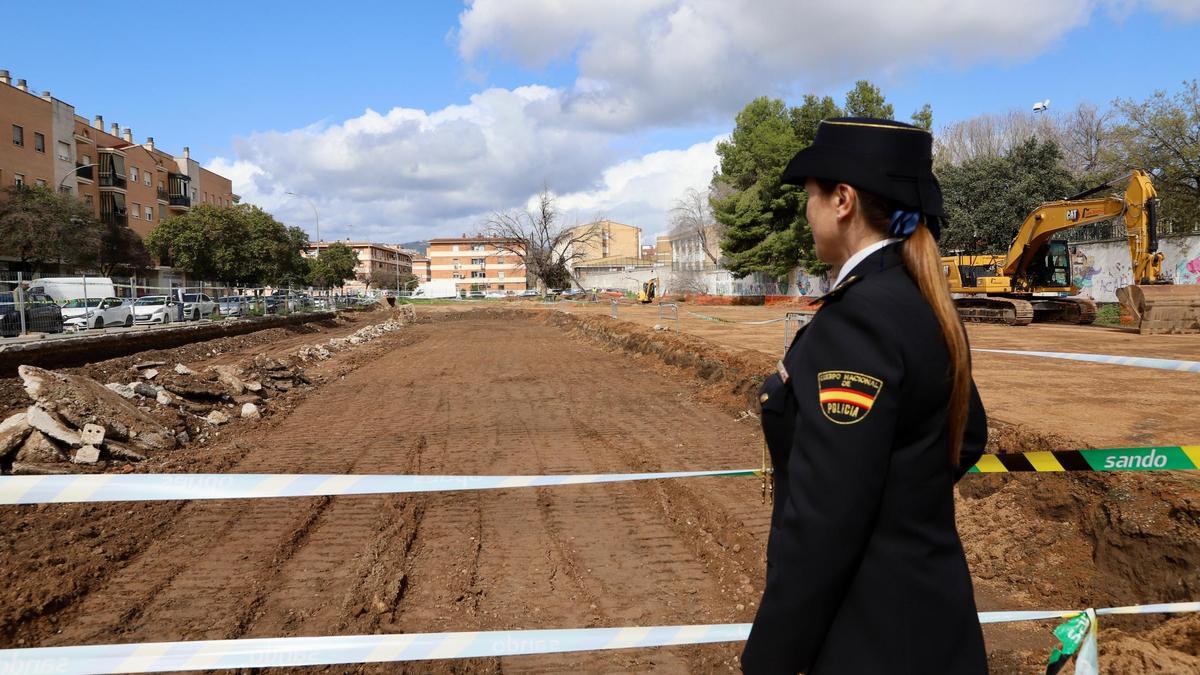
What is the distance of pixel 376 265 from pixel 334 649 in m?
142

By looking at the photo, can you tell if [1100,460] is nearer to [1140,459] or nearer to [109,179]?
[1140,459]

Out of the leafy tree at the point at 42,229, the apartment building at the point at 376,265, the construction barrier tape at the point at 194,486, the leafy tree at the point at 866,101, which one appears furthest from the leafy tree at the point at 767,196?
the apartment building at the point at 376,265

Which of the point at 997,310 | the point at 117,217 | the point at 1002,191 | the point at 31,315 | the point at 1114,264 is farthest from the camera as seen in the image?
the point at 117,217

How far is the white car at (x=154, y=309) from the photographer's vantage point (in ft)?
84.1

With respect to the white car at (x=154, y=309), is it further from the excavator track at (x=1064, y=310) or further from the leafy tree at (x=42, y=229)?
the excavator track at (x=1064, y=310)

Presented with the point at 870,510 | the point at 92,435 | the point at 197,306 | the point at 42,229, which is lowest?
the point at 92,435

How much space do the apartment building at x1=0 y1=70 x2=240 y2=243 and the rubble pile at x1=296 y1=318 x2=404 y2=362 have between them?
17.2 m

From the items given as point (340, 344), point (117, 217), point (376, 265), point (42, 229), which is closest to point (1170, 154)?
point (340, 344)

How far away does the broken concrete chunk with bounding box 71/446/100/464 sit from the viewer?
22.8ft

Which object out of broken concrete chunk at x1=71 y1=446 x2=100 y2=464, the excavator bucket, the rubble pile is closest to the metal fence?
the rubble pile

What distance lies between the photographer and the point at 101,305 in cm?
2330

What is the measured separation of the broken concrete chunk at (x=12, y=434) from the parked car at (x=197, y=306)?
2403cm

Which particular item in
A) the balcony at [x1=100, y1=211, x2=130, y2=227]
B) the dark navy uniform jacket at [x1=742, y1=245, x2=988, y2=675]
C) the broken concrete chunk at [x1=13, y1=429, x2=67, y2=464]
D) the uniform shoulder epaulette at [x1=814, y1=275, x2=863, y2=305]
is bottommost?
the broken concrete chunk at [x1=13, y1=429, x2=67, y2=464]

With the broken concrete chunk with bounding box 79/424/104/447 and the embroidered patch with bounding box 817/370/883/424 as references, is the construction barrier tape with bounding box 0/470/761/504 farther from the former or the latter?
the broken concrete chunk with bounding box 79/424/104/447
